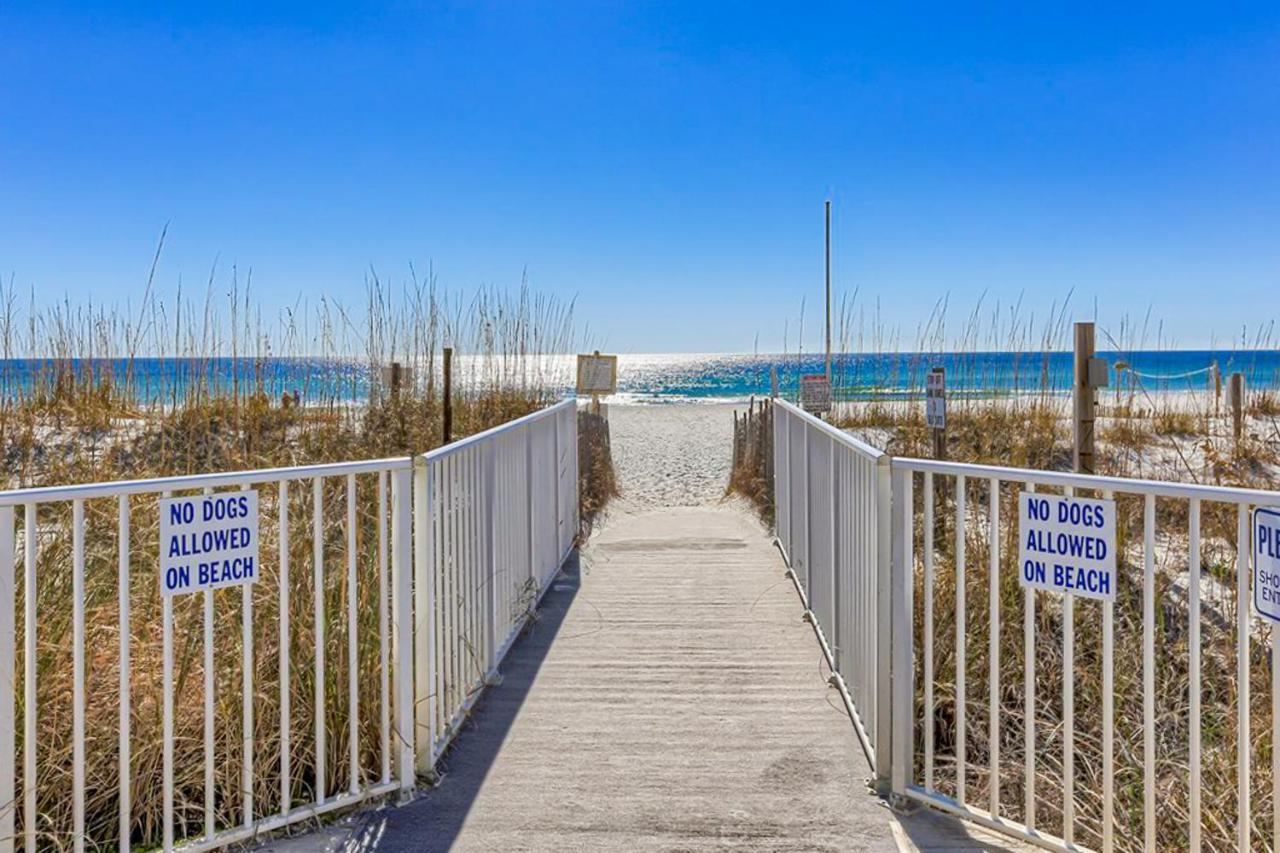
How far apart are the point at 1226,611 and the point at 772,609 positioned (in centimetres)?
284

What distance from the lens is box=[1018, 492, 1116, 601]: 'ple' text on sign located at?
246cm

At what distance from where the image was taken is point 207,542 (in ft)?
8.59

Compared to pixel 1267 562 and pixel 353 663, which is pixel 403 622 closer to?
pixel 353 663

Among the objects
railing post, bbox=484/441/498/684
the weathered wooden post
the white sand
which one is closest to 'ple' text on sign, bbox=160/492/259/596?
railing post, bbox=484/441/498/684

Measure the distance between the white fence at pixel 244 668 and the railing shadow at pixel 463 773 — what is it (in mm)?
91

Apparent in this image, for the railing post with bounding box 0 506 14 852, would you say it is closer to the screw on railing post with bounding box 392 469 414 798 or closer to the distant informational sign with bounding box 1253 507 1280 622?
the screw on railing post with bounding box 392 469 414 798

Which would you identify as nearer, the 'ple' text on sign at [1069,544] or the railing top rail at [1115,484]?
the railing top rail at [1115,484]

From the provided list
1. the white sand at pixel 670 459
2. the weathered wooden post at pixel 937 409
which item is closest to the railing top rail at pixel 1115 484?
the weathered wooden post at pixel 937 409

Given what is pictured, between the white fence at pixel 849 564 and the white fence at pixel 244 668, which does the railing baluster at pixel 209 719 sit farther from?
the white fence at pixel 849 564

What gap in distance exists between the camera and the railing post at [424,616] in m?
3.22

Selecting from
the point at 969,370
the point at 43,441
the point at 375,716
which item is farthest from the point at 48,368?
the point at 969,370

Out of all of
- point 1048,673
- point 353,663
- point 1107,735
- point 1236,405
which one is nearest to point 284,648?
point 353,663

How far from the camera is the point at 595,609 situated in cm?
579

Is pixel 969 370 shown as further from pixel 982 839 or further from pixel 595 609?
pixel 982 839
